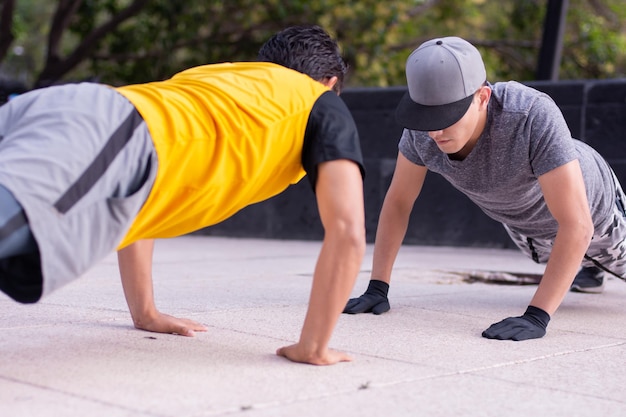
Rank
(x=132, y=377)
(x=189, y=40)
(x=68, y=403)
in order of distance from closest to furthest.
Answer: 1. (x=68, y=403)
2. (x=132, y=377)
3. (x=189, y=40)

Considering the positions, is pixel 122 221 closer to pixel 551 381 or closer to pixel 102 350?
pixel 102 350

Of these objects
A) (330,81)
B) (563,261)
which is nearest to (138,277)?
(330,81)

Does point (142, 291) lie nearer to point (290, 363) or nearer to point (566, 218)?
point (290, 363)

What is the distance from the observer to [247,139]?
2.74 meters

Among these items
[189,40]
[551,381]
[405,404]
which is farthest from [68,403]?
[189,40]

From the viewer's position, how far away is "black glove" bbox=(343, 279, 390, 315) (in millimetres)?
4120

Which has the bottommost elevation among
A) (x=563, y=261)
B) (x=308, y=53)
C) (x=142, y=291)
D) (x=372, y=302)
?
(x=372, y=302)

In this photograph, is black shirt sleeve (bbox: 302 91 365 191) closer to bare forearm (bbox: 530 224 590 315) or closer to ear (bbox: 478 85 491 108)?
ear (bbox: 478 85 491 108)

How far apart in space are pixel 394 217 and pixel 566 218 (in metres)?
0.90

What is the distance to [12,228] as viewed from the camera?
2324 mm

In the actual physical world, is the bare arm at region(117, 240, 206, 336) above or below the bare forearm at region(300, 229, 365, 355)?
below

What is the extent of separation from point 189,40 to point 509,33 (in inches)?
261

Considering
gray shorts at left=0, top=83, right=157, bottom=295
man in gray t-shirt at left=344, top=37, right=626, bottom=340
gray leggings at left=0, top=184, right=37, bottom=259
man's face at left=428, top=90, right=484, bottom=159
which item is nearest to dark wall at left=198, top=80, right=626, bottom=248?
man in gray t-shirt at left=344, top=37, right=626, bottom=340

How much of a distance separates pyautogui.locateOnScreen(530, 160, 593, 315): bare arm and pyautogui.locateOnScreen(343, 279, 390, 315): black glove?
2.69ft
